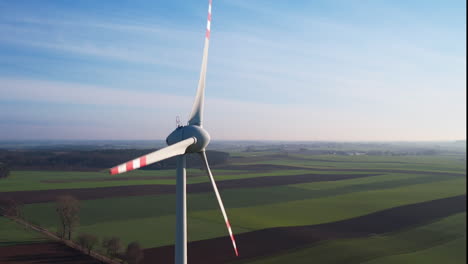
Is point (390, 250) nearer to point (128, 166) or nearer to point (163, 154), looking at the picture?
point (163, 154)

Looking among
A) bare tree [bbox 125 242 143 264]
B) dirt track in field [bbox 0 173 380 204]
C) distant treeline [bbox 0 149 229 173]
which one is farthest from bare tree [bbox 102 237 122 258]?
distant treeline [bbox 0 149 229 173]

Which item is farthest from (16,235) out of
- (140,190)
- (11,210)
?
(140,190)

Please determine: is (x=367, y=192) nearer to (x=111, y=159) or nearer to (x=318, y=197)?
(x=318, y=197)

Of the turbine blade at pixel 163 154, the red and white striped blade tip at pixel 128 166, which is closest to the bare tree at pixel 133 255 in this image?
the turbine blade at pixel 163 154

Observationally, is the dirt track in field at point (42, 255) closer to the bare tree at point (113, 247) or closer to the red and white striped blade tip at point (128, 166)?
the bare tree at point (113, 247)

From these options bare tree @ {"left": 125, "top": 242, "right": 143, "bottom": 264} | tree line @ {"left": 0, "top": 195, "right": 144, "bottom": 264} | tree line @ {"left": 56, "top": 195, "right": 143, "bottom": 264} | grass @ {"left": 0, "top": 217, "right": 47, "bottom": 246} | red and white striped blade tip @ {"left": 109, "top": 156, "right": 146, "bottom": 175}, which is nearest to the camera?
red and white striped blade tip @ {"left": 109, "top": 156, "right": 146, "bottom": 175}

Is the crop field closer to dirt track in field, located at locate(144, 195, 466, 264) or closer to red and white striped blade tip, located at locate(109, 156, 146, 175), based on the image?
dirt track in field, located at locate(144, 195, 466, 264)
